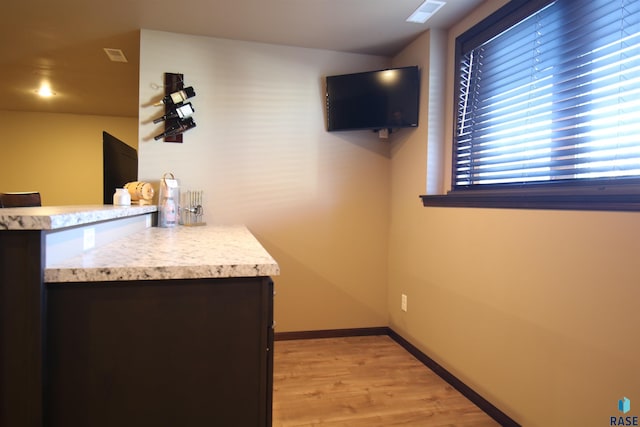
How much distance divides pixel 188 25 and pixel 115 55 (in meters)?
0.99

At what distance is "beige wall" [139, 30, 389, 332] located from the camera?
2809 mm

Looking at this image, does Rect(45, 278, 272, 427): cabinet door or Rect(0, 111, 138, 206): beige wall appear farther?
Rect(0, 111, 138, 206): beige wall

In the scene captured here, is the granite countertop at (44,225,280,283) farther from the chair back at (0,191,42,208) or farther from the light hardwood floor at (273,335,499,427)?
the chair back at (0,191,42,208)

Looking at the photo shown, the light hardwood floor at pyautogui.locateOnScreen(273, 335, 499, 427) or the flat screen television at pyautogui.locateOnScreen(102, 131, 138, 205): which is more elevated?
the flat screen television at pyautogui.locateOnScreen(102, 131, 138, 205)

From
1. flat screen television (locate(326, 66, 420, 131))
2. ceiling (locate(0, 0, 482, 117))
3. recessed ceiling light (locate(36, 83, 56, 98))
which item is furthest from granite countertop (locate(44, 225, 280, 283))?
recessed ceiling light (locate(36, 83, 56, 98))

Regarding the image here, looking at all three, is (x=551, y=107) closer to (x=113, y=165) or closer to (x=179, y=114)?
(x=179, y=114)

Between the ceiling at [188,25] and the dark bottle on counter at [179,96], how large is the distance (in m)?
0.44

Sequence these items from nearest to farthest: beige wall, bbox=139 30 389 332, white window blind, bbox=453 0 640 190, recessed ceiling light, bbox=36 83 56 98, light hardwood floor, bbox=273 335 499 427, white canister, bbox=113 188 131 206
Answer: white window blind, bbox=453 0 640 190, light hardwood floor, bbox=273 335 499 427, white canister, bbox=113 188 131 206, beige wall, bbox=139 30 389 332, recessed ceiling light, bbox=36 83 56 98

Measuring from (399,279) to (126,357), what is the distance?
2331 mm

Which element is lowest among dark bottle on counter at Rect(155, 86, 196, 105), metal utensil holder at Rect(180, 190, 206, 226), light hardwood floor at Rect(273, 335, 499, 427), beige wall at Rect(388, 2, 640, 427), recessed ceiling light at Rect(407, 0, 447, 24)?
light hardwood floor at Rect(273, 335, 499, 427)

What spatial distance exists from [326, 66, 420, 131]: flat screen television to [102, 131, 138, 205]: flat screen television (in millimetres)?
1569

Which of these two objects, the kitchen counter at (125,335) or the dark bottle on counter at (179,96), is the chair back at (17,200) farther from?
the kitchen counter at (125,335)

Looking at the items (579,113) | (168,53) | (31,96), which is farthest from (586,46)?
(31,96)

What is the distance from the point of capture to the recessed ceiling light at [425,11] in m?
2.24
